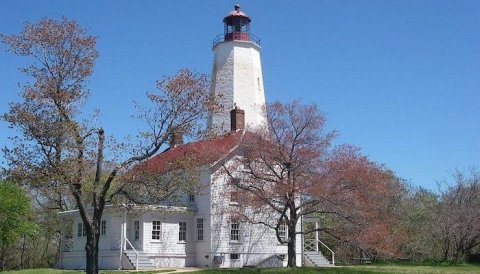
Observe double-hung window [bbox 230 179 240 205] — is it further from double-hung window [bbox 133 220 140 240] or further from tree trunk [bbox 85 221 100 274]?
tree trunk [bbox 85 221 100 274]

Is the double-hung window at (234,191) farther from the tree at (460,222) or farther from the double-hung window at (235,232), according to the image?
the tree at (460,222)

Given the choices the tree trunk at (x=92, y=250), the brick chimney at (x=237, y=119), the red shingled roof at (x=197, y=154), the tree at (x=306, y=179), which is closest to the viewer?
the tree trunk at (x=92, y=250)

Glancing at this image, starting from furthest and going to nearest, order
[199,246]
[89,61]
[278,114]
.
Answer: [199,246], [278,114], [89,61]

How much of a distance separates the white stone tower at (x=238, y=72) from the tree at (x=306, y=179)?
19.4 feet

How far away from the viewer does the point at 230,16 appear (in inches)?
1576

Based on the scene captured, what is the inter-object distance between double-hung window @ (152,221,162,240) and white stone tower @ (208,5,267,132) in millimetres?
7811

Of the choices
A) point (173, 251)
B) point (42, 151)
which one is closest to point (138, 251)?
point (173, 251)

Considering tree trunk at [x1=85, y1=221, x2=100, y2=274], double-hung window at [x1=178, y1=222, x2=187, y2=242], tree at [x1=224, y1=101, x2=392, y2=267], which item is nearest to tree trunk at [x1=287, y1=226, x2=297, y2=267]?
tree at [x1=224, y1=101, x2=392, y2=267]

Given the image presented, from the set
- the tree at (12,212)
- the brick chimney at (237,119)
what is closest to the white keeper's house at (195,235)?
the brick chimney at (237,119)

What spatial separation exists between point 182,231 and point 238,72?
11005 mm

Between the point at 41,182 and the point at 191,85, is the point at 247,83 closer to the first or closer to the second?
the point at 191,85

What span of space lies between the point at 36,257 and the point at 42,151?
2625 cm

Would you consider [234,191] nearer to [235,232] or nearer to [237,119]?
[235,232]

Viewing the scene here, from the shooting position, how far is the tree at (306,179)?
2950 centimetres
